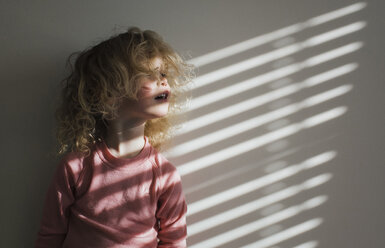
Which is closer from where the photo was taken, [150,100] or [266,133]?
[150,100]

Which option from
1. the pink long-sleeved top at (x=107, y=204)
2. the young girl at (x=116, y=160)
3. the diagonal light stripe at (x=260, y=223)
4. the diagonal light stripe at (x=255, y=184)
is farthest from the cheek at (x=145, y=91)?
the diagonal light stripe at (x=260, y=223)

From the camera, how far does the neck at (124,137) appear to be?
1.01 metres

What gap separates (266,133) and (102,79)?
1.78 ft

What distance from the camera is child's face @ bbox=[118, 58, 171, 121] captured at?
96 cm

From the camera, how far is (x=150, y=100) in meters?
0.96

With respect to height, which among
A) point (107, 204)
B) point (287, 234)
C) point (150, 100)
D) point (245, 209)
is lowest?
point (287, 234)

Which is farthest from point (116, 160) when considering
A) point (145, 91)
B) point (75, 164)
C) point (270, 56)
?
point (270, 56)

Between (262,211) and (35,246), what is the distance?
0.70 meters

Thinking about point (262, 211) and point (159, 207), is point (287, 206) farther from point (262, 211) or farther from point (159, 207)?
point (159, 207)

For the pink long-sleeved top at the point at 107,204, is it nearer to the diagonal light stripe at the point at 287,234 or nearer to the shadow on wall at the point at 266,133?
the shadow on wall at the point at 266,133

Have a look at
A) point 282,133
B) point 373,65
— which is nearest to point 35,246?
point 282,133

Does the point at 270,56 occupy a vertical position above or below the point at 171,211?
above

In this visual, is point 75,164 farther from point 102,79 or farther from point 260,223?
point 260,223

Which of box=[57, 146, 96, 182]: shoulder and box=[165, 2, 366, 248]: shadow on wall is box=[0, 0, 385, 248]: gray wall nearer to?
box=[165, 2, 366, 248]: shadow on wall
